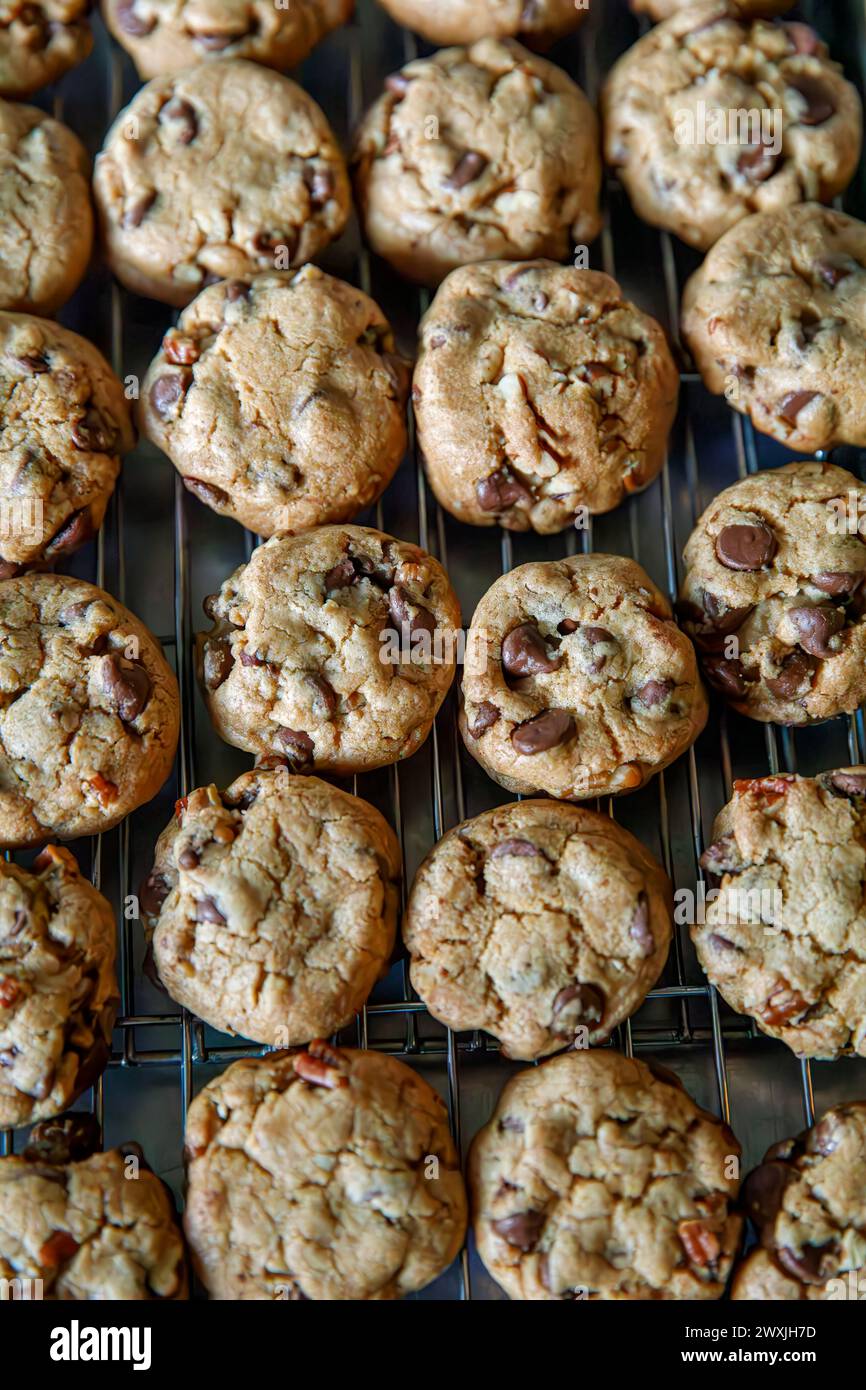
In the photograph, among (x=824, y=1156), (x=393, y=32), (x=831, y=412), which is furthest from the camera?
(x=393, y=32)

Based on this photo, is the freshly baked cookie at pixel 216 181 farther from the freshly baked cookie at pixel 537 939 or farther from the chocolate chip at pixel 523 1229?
the chocolate chip at pixel 523 1229

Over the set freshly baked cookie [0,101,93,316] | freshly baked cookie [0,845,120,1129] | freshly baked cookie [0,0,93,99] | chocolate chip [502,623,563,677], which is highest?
freshly baked cookie [0,0,93,99]

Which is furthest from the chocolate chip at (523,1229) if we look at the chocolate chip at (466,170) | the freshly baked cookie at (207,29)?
the freshly baked cookie at (207,29)

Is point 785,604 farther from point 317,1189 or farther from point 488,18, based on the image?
point 488,18

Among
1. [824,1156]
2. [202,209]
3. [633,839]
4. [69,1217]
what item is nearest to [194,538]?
[202,209]

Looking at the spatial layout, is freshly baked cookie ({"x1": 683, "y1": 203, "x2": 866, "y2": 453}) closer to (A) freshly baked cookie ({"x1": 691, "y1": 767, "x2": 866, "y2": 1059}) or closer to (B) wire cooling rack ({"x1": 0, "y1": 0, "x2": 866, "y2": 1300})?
(B) wire cooling rack ({"x1": 0, "y1": 0, "x2": 866, "y2": 1300})

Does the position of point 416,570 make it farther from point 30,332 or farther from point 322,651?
point 30,332

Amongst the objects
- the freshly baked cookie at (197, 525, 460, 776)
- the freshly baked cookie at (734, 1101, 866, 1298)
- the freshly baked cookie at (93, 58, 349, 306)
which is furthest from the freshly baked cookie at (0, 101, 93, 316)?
the freshly baked cookie at (734, 1101, 866, 1298)
